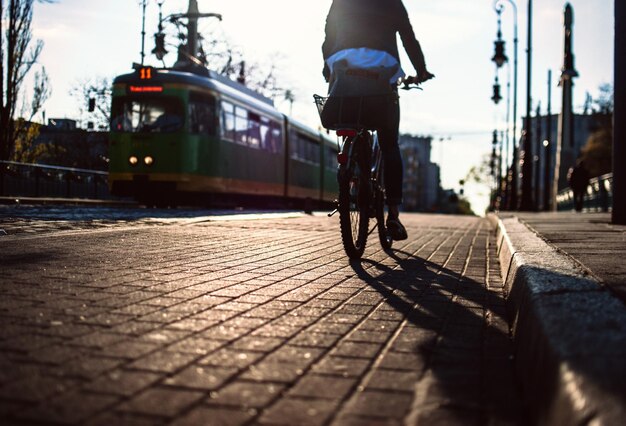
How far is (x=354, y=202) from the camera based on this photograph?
5973 mm

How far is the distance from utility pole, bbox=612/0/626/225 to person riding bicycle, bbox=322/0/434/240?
3957 mm

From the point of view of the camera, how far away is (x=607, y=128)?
214 ft

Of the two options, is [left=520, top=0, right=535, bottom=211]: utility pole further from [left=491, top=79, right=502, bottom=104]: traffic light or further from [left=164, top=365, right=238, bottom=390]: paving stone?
[left=164, top=365, right=238, bottom=390]: paving stone

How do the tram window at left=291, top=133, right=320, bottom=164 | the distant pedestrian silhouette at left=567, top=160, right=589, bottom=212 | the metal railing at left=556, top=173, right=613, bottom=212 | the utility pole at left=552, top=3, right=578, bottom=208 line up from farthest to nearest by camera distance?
the utility pole at left=552, top=3, right=578, bottom=208
the tram window at left=291, top=133, right=320, bottom=164
the distant pedestrian silhouette at left=567, top=160, right=589, bottom=212
the metal railing at left=556, top=173, right=613, bottom=212

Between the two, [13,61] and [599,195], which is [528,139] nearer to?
[599,195]

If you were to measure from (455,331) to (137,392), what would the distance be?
62.1 inches

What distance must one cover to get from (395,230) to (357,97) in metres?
1.21

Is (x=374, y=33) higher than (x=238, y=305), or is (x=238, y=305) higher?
(x=374, y=33)

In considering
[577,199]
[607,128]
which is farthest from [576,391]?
[607,128]

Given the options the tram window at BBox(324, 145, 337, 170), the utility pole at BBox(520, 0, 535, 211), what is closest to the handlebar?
the utility pole at BBox(520, 0, 535, 211)

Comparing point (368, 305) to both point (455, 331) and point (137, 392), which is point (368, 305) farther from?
point (137, 392)

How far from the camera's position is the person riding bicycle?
5.91m

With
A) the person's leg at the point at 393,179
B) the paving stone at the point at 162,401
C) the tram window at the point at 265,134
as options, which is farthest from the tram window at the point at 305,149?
the paving stone at the point at 162,401

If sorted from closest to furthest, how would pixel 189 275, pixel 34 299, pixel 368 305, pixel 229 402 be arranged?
pixel 229 402, pixel 34 299, pixel 368 305, pixel 189 275
